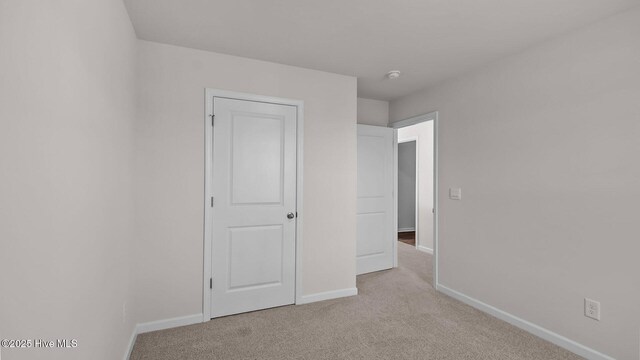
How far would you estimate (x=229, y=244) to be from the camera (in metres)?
2.79

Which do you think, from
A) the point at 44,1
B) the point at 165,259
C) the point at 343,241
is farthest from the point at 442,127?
the point at 44,1

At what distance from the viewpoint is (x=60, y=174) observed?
3.41 feet

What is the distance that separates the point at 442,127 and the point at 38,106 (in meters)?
3.47

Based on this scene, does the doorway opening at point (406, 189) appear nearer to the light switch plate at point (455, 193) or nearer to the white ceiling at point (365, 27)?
the light switch plate at point (455, 193)

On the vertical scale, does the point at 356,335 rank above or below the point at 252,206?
below

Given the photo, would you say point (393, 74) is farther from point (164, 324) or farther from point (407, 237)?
point (407, 237)

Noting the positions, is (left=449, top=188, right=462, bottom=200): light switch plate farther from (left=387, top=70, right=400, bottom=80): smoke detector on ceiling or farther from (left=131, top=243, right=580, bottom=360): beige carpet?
(left=387, top=70, right=400, bottom=80): smoke detector on ceiling

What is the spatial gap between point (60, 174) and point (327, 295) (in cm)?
268

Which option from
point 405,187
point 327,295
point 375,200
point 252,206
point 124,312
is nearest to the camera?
point 124,312

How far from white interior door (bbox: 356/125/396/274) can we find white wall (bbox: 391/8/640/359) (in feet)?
3.56

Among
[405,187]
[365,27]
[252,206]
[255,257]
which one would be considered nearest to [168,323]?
[255,257]

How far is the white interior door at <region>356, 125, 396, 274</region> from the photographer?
409 cm

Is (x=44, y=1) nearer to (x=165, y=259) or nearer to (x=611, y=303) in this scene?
(x=165, y=259)

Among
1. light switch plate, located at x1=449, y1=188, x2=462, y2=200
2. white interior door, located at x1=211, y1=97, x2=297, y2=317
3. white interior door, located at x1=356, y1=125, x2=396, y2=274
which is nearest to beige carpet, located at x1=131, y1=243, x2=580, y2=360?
white interior door, located at x1=211, y1=97, x2=297, y2=317
